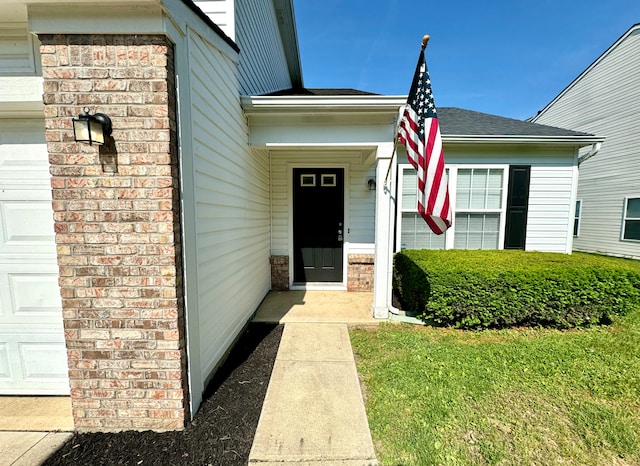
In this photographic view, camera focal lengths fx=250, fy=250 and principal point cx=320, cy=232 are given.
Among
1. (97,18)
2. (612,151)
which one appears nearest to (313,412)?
(97,18)

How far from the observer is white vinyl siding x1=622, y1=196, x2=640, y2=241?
7.69 m

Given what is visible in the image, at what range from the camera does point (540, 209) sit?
5.19 metres

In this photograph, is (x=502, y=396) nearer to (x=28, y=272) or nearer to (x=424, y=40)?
(x=424, y=40)

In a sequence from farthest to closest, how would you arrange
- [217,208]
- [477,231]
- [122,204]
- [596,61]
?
[596,61] → [477,231] → [217,208] → [122,204]

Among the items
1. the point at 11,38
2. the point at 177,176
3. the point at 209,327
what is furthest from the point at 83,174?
A: the point at 209,327

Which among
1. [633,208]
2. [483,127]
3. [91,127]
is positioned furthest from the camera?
[633,208]

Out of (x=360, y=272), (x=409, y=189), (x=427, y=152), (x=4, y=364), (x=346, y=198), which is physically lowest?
(x=4, y=364)

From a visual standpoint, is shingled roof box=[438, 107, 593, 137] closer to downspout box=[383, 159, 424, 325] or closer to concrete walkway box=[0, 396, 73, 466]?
downspout box=[383, 159, 424, 325]

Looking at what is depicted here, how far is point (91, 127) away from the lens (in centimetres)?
159

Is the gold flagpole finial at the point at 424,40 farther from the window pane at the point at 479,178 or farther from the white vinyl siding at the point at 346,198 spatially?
the window pane at the point at 479,178

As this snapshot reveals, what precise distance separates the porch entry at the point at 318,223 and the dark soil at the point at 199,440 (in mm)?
2841

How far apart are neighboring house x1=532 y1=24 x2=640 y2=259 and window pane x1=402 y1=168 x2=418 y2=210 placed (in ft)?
26.7

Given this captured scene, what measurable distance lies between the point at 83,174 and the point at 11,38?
122 cm

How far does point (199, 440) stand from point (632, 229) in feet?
40.5
